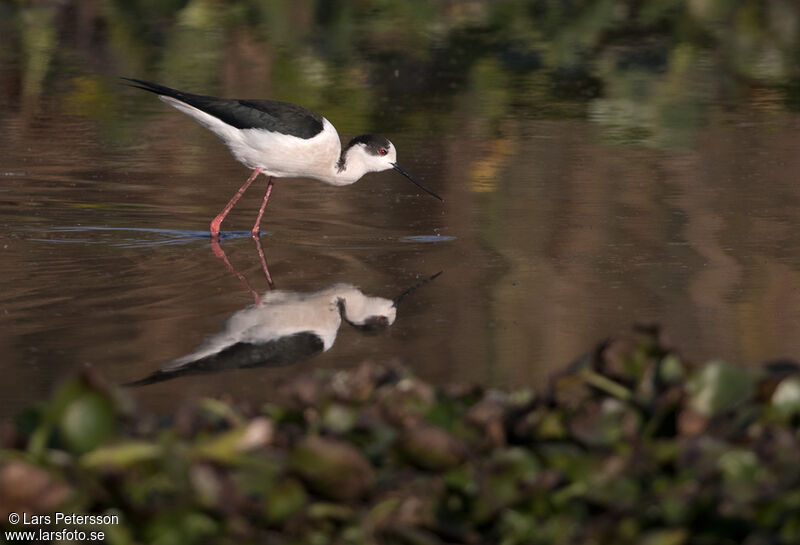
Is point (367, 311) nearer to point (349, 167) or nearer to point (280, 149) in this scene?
point (280, 149)

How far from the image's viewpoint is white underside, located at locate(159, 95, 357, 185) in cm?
749

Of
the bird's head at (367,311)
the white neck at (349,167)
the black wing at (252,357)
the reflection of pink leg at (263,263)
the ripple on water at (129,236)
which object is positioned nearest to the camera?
the black wing at (252,357)

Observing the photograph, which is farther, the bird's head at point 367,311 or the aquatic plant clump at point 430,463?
the bird's head at point 367,311

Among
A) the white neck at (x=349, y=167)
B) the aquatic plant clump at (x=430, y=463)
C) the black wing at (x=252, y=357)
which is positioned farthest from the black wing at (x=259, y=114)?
the aquatic plant clump at (x=430, y=463)

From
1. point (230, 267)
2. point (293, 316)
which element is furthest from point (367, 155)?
point (293, 316)

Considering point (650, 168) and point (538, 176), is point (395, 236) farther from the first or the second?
point (650, 168)

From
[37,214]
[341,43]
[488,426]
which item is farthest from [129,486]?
[341,43]

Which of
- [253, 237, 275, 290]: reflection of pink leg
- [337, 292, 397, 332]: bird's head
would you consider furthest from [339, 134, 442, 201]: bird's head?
[337, 292, 397, 332]: bird's head

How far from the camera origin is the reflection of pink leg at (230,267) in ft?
19.2

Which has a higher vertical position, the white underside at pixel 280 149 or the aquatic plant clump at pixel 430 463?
the white underside at pixel 280 149

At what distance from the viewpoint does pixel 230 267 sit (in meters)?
6.50

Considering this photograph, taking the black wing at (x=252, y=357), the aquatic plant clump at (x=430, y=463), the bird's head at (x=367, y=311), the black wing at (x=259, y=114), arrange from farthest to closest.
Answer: the black wing at (x=259, y=114) → the bird's head at (x=367, y=311) → the black wing at (x=252, y=357) → the aquatic plant clump at (x=430, y=463)

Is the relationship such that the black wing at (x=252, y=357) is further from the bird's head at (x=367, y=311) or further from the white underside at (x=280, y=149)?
the white underside at (x=280, y=149)

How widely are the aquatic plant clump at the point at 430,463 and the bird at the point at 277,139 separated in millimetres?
4172
